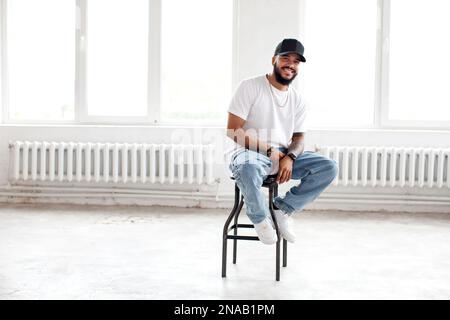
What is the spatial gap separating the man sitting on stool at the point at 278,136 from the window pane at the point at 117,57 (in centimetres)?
247

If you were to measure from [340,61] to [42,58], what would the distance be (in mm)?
2819

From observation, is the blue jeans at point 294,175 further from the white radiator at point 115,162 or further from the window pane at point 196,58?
the window pane at point 196,58

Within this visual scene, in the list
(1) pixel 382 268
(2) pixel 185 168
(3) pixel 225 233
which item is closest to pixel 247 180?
(3) pixel 225 233

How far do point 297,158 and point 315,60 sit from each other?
92.3 inches

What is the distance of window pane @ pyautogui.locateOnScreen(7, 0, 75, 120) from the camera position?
554cm

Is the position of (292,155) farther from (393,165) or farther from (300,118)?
(393,165)

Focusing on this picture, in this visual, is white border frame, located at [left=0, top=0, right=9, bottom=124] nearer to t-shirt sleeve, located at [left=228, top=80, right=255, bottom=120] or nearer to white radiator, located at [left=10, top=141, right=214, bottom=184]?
white radiator, located at [left=10, top=141, right=214, bottom=184]

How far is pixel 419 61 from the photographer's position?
530 cm

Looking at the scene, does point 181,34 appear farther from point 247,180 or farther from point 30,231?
point 247,180

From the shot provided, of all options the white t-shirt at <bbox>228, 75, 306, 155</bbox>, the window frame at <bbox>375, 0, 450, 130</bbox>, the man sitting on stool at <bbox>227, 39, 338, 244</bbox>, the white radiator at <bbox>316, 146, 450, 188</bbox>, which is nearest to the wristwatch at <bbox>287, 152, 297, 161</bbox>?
the man sitting on stool at <bbox>227, 39, 338, 244</bbox>

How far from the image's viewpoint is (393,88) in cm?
533

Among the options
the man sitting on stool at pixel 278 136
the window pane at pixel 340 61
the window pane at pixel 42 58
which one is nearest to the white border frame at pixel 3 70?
the window pane at pixel 42 58

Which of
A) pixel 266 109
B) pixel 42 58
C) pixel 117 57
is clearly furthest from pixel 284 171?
pixel 42 58

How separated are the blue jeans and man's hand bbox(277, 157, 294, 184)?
2.8 inches
